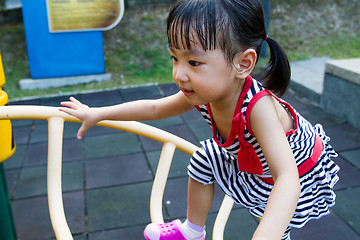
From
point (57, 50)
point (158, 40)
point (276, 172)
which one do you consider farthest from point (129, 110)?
point (158, 40)

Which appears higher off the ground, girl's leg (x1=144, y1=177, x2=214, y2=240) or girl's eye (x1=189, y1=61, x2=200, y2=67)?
girl's eye (x1=189, y1=61, x2=200, y2=67)

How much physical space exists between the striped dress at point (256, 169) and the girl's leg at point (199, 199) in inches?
1.5

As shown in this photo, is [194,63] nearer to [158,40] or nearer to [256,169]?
[256,169]

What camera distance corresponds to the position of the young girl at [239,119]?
2.89 feet

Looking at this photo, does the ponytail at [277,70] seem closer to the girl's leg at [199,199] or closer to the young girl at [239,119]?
the young girl at [239,119]

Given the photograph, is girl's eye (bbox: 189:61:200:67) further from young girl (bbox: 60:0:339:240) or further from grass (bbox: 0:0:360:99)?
grass (bbox: 0:0:360:99)

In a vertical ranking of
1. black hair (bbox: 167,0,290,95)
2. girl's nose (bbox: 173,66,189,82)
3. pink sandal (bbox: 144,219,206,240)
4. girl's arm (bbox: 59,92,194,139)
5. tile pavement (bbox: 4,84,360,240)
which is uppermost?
black hair (bbox: 167,0,290,95)

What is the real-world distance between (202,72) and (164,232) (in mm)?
659

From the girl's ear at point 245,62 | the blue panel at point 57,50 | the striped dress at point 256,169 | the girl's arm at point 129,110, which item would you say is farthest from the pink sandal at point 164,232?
the blue panel at point 57,50

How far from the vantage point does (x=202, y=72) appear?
91 centimetres

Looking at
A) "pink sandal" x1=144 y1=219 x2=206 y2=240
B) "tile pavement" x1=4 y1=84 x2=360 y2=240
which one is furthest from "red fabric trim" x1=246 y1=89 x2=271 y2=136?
"tile pavement" x1=4 y1=84 x2=360 y2=240

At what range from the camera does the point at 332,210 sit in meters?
2.02

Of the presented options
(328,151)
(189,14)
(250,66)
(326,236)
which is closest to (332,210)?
(326,236)

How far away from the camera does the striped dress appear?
3.45 feet
